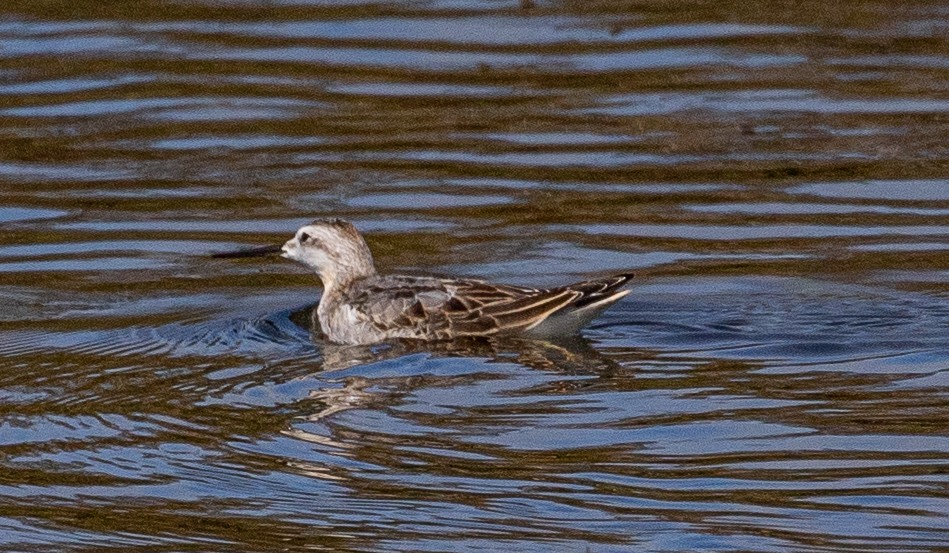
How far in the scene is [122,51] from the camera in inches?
676

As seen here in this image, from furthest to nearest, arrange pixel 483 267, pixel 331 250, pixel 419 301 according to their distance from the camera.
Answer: pixel 483 267 → pixel 331 250 → pixel 419 301

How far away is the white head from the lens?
12.0 metres

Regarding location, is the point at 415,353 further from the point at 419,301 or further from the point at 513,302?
the point at 513,302

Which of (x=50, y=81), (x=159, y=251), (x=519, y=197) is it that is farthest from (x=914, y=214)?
(x=50, y=81)

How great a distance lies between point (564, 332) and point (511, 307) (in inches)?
12.8

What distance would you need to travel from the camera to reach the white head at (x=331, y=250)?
474 inches

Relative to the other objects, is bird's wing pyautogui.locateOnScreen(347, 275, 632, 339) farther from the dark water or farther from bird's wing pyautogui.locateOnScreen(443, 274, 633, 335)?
the dark water

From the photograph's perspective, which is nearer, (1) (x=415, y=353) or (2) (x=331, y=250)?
(1) (x=415, y=353)

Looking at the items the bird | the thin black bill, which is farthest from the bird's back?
the thin black bill

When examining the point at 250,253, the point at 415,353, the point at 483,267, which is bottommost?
the point at 415,353

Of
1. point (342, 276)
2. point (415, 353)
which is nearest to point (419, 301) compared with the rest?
point (415, 353)

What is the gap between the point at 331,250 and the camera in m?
12.1

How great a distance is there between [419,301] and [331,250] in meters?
0.86

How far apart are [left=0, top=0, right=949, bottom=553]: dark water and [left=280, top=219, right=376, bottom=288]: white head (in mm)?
371
